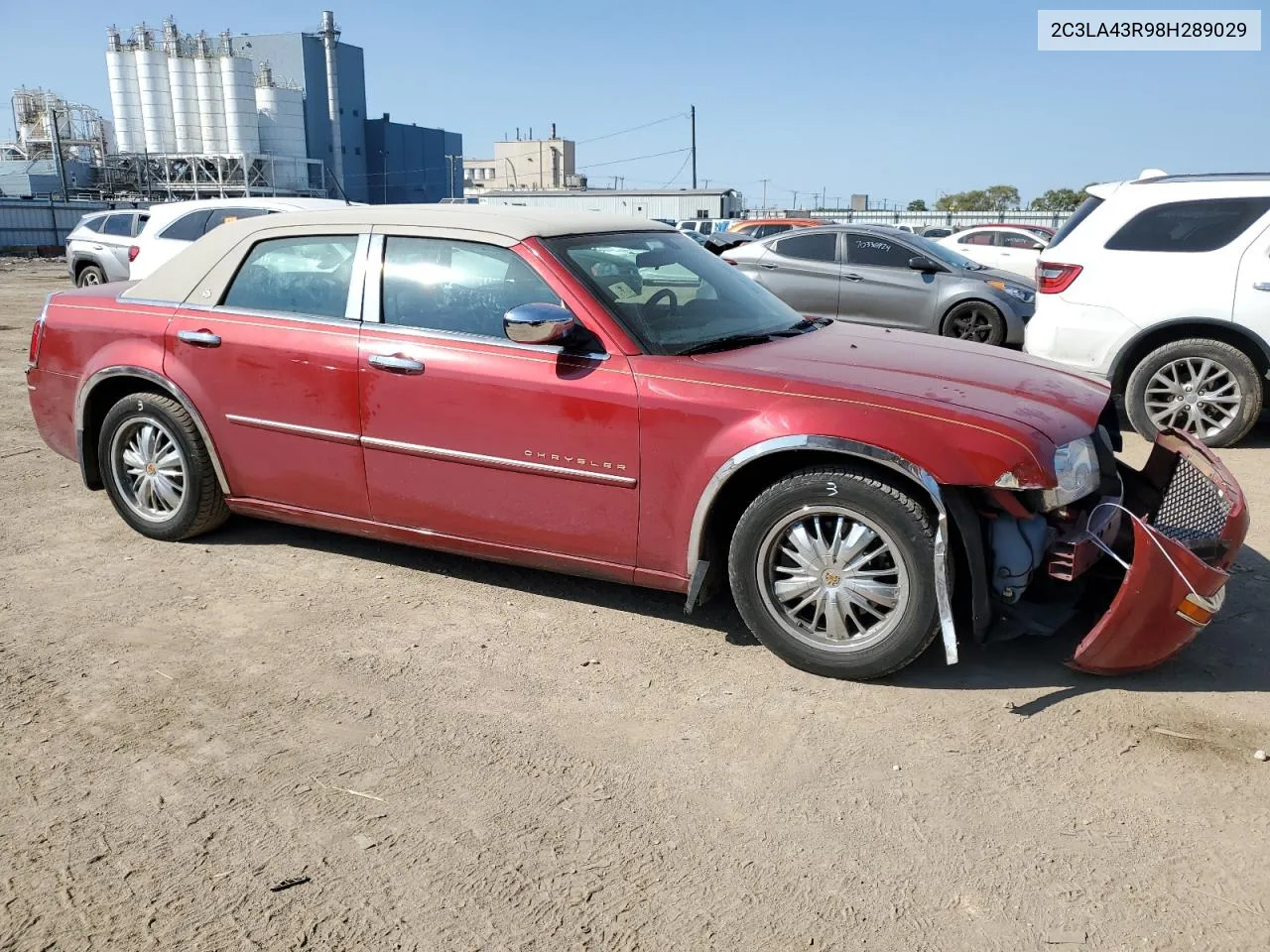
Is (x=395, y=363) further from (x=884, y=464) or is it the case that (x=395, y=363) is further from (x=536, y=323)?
(x=884, y=464)

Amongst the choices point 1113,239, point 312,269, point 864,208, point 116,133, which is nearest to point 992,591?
point 312,269

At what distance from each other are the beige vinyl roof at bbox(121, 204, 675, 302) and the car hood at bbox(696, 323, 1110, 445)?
3.21 ft

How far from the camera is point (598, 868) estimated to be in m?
2.65

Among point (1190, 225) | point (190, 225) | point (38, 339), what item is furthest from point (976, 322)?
point (190, 225)

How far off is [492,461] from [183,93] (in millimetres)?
80211

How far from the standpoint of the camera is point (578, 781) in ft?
10.0

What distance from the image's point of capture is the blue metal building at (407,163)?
85.8 meters

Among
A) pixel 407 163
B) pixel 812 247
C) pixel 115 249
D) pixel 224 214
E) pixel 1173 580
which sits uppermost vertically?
pixel 407 163

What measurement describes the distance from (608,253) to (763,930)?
2.83 metres

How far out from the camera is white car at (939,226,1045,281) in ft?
61.2

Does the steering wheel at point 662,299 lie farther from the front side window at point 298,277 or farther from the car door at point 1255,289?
the car door at point 1255,289

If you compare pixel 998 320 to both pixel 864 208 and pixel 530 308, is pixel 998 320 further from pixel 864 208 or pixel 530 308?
pixel 864 208

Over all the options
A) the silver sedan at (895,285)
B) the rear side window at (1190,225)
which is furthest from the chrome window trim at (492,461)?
the silver sedan at (895,285)

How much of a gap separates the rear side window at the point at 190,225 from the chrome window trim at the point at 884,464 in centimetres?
1137
